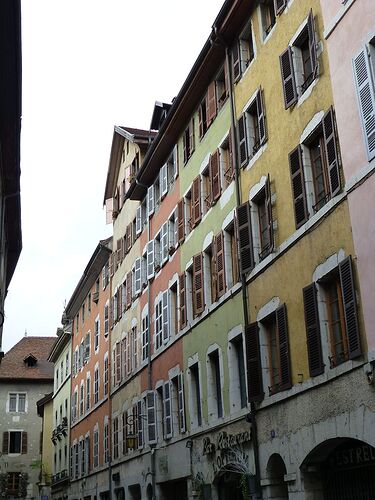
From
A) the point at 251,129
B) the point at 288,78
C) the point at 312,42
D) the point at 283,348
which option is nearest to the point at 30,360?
the point at 251,129

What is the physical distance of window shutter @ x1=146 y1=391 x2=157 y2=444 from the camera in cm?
2584

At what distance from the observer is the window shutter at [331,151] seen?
46.0ft

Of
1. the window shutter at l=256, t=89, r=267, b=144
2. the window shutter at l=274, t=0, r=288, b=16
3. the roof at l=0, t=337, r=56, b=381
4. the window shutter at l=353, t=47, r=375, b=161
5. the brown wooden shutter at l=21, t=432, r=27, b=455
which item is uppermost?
the roof at l=0, t=337, r=56, b=381

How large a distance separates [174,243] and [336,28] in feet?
41.1

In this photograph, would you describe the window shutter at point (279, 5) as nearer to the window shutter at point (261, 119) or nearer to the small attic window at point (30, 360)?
the window shutter at point (261, 119)

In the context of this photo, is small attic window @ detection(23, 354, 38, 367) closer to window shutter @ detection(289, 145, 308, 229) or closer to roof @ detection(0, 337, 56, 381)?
roof @ detection(0, 337, 56, 381)

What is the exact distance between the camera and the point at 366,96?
13.1 m

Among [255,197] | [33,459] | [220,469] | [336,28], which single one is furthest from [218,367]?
[33,459]

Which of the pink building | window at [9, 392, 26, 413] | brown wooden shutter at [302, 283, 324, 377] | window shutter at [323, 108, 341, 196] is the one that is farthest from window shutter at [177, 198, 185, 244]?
window at [9, 392, 26, 413]

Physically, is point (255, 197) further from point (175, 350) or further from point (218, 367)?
point (175, 350)

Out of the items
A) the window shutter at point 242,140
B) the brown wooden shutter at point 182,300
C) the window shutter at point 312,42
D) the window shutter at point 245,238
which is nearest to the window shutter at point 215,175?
the window shutter at point 242,140

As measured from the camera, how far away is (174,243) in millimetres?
25906

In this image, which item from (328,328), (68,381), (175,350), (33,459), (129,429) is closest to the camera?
(328,328)

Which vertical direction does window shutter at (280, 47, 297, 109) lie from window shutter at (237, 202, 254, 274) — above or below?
above
